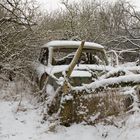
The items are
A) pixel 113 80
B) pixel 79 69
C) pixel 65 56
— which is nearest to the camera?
pixel 113 80

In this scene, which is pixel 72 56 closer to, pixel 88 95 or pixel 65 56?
pixel 65 56

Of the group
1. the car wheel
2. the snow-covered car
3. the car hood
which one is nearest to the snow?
the car hood

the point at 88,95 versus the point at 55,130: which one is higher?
the point at 88,95

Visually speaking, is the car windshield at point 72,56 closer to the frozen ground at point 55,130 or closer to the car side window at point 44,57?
Result: the car side window at point 44,57

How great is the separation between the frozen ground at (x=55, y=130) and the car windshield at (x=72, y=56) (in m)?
1.82

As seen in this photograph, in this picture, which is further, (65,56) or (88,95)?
(65,56)

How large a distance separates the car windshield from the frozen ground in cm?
182

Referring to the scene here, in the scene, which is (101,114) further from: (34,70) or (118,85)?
(34,70)

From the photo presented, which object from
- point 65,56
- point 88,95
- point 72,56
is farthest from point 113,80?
point 65,56

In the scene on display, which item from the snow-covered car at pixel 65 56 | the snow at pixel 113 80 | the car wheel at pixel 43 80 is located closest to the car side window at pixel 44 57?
the snow-covered car at pixel 65 56

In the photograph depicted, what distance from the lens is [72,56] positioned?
30.6ft

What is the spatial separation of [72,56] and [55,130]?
308 cm

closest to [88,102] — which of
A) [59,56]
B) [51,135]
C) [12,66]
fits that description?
[51,135]

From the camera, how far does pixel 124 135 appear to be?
5.94 metres
